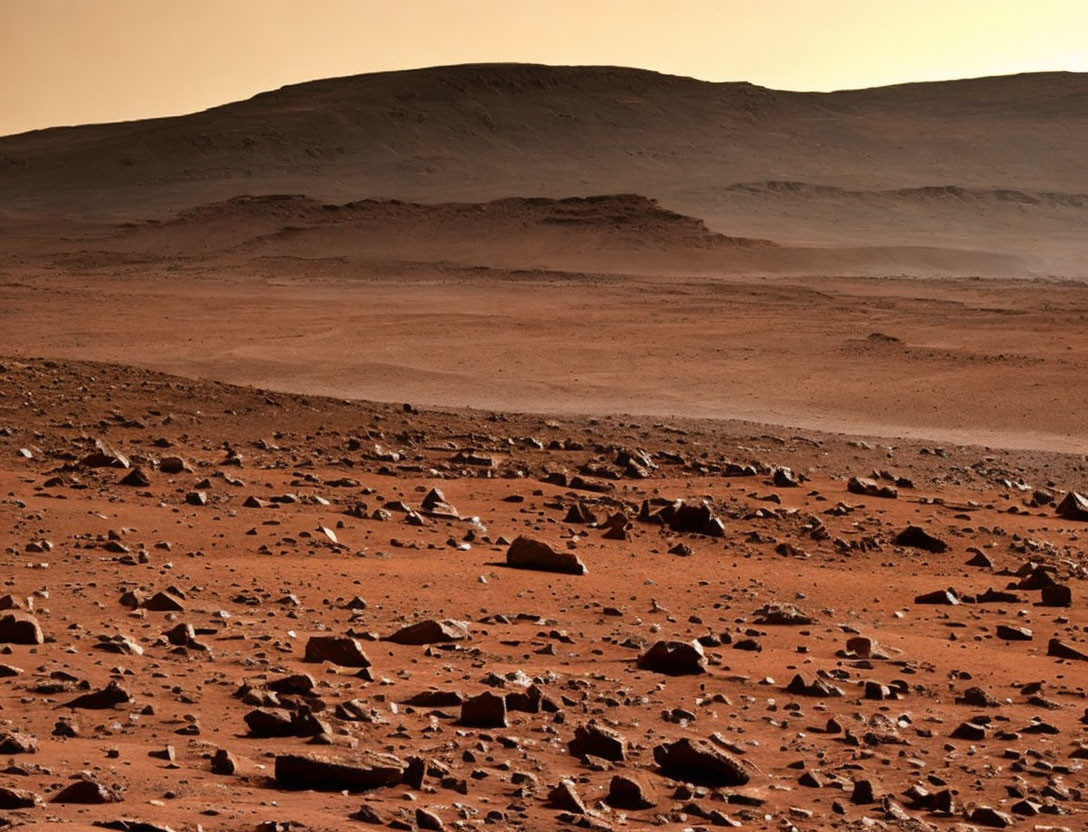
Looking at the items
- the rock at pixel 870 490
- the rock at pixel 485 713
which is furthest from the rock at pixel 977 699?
the rock at pixel 870 490

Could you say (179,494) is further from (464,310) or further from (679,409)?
(464,310)

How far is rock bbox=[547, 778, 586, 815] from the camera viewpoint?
4730 millimetres

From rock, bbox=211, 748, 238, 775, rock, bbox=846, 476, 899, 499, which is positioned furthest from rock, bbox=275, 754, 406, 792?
rock, bbox=846, 476, 899, 499

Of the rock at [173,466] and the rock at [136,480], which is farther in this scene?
the rock at [173,466]

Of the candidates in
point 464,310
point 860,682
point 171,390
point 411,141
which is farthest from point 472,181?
point 860,682

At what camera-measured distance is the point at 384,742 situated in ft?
17.6

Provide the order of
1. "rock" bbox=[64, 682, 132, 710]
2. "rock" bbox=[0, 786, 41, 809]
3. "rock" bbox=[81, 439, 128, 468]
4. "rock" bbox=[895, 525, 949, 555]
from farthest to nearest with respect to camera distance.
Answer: "rock" bbox=[81, 439, 128, 468]
"rock" bbox=[895, 525, 949, 555]
"rock" bbox=[64, 682, 132, 710]
"rock" bbox=[0, 786, 41, 809]

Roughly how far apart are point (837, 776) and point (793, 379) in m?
17.4

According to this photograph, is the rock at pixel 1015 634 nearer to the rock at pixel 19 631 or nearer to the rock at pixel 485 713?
the rock at pixel 485 713

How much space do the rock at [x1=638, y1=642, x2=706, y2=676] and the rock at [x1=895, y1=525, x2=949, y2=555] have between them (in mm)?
3766

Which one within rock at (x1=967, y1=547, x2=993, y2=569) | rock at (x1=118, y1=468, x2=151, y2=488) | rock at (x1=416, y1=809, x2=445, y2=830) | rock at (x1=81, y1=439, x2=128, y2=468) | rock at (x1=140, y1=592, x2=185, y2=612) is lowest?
rock at (x1=967, y1=547, x2=993, y2=569)

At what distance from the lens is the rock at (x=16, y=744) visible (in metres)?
4.73

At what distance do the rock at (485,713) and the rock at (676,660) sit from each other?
3.79 ft

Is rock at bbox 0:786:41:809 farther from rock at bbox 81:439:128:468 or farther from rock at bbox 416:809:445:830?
rock at bbox 81:439:128:468
